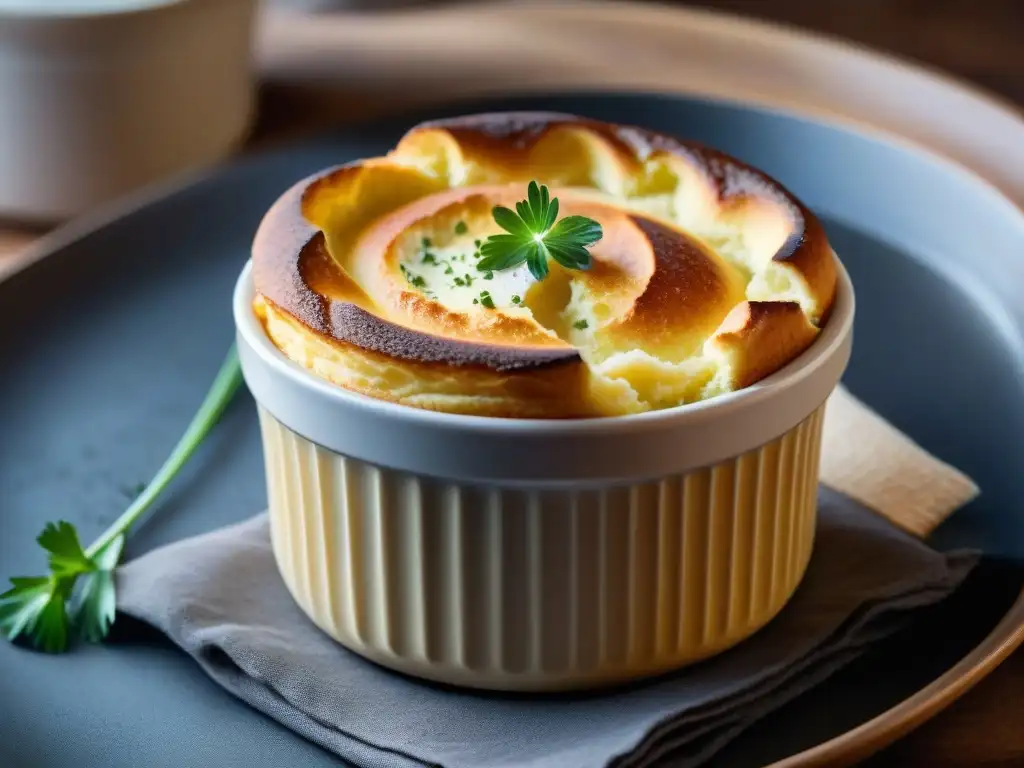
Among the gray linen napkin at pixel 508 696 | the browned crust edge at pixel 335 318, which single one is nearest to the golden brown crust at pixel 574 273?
the browned crust edge at pixel 335 318

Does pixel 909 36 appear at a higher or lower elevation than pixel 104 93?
lower

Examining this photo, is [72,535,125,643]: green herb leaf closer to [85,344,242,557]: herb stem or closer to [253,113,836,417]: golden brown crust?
[85,344,242,557]: herb stem

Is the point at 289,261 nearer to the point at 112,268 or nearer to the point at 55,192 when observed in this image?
the point at 112,268

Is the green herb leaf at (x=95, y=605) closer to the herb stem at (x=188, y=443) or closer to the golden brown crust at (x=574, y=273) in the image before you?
the herb stem at (x=188, y=443)

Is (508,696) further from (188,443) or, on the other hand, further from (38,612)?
(188,443)

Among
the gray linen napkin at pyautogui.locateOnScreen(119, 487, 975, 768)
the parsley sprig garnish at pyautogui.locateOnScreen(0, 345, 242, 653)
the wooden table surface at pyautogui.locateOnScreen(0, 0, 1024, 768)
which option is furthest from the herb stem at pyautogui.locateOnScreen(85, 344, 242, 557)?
the wooden table surface at pyautogui.locateOnScreen(0, 0, 1024, 768)

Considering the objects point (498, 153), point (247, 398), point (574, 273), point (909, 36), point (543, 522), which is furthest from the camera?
point (909, 36)

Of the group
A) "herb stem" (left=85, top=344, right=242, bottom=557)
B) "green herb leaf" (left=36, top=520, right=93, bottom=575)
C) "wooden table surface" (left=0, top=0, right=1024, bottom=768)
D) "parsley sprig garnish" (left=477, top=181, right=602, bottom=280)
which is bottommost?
"wooden table surface" (left=0, top=0, right=1024, bottom=768)

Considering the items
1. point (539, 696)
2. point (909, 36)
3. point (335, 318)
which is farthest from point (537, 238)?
point (909, 36)
